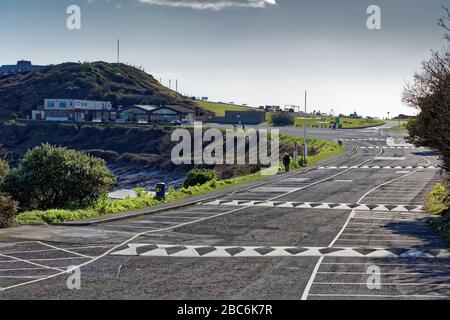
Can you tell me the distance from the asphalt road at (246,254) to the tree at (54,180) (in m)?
4.31

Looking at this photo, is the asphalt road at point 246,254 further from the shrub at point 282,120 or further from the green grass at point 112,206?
Answer: the shrub at point 282,120

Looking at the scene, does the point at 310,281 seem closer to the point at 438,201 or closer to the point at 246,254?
the point at 246,254

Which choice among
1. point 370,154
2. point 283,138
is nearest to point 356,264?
point 370,154

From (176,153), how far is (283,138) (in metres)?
17.6

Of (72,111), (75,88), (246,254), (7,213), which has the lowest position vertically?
(246,254)

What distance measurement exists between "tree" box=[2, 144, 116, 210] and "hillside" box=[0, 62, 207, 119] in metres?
128

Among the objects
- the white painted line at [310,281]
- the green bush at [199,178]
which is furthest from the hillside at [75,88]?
the white painted line at [310,281]

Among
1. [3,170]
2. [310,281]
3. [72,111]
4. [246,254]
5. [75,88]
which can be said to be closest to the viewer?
[310,281]

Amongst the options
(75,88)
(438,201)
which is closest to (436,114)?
(438,201)

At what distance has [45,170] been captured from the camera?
98.7 ft

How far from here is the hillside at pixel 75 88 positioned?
16425 cm

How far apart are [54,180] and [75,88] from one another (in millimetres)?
145117

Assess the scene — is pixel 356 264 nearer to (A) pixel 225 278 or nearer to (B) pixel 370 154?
(A) pixel 225 278

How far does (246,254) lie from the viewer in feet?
64.8
